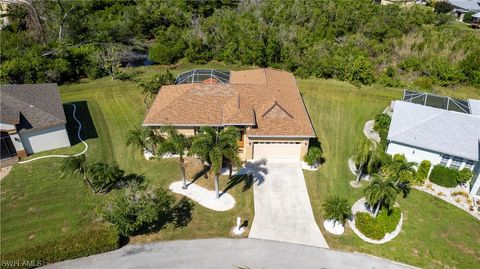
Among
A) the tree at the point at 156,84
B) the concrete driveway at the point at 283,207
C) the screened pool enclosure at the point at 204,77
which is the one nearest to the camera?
the concrete driveway at the point at 283,207

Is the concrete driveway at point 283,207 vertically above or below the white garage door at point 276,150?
below

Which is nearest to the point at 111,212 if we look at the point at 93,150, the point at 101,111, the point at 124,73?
the point at 93,150

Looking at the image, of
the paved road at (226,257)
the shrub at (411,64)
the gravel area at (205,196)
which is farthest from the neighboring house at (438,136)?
the shrub at (411,64)

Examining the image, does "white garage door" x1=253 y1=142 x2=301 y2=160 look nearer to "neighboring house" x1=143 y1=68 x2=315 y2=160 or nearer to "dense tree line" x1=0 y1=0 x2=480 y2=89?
"neighboring house" x1=143 y1=68 x2=315 y2=160

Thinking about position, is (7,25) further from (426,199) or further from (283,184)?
(426,199)

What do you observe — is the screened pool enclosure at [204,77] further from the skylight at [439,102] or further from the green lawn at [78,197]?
the skylight at [439,102]

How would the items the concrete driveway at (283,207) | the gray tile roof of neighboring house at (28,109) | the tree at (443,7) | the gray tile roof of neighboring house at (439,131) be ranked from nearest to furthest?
the concrete driveway at (283,207) < the gray tile roof of neighboring house at (439,131) < the gray tile roof of neighboring house at (28,109) < the tree at (443,7)
